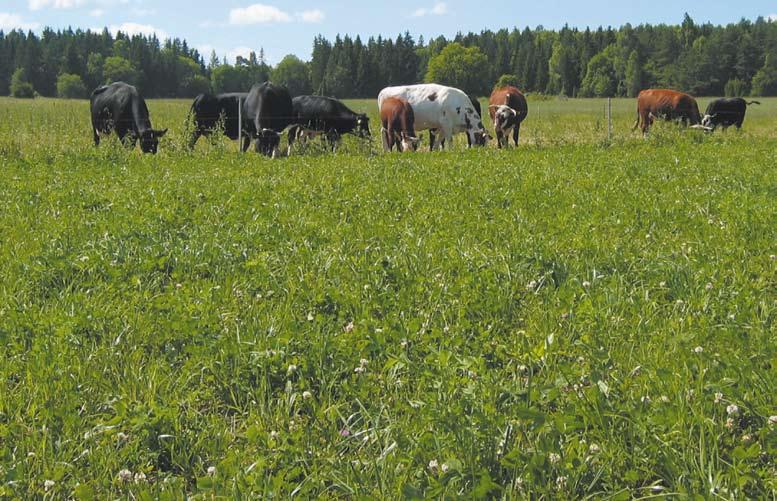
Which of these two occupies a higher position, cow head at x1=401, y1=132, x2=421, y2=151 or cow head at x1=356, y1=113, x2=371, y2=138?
cow head at x1=356, y1=113, x2=371, y2=138

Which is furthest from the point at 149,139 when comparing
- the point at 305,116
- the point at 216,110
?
the point at 305,116

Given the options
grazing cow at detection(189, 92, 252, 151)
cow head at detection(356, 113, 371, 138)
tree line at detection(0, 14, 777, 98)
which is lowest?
cow head at detection(356, 113, 371, 138)

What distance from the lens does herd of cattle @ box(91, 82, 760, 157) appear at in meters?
18.1

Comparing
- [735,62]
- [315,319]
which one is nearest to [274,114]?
[315,319]

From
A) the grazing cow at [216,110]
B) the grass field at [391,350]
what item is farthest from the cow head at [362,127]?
the grass field at [391,350]

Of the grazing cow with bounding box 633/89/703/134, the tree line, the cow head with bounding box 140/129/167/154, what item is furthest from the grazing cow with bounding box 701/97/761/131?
the tree line

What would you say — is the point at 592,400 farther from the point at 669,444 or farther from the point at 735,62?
the point at 735,62

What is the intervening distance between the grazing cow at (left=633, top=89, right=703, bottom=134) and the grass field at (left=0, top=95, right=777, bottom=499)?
1944 centimetres

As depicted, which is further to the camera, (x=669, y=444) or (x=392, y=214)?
(x=392, y=214)

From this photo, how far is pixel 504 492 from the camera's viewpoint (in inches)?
90.1

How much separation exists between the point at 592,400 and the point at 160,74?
136m

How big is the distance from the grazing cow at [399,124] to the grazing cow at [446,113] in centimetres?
77

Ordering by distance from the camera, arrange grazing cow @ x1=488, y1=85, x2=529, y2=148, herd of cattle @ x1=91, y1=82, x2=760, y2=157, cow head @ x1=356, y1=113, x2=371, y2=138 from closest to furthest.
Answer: herd of cattle @ x1=91, y1=82, x2=760, y2=157
cow head @ x1=356, y1=113, x2=371, y2=138
grazing cow @ x1=488, y1=85, x2=529, y2=148

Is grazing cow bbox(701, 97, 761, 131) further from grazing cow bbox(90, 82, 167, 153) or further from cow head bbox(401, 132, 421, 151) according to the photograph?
grazing cow bbox(90, 82, 167, 153)
